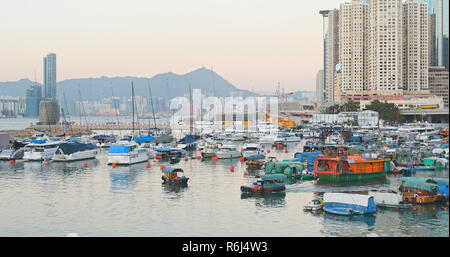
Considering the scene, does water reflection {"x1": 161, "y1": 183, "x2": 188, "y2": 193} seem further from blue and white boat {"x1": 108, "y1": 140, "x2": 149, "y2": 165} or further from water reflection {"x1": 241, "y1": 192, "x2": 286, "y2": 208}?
blue and white boat {"x1": 108, "y1": 140, "x2": 149, "y2": 165}

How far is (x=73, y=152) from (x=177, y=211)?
81.4 ft

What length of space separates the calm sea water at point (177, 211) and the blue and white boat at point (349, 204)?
482 mm

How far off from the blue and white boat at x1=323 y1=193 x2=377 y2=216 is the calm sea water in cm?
48

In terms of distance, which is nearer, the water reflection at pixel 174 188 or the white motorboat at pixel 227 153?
the water reflection at pixel 174 188

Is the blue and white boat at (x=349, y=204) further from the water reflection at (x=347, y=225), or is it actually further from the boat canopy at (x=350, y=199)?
the water reflection at (x=347, y=225)

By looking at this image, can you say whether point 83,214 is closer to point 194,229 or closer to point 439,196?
point 194,229

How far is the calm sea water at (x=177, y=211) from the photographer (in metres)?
18.3

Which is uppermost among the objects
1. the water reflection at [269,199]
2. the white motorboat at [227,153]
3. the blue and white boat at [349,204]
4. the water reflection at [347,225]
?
the white motorboat at [227,153]

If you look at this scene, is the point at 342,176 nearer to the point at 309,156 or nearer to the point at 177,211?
the point at 309,156

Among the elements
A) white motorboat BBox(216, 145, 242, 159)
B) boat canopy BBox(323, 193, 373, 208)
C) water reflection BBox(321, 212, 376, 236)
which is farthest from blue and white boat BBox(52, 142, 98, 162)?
water reflection BBox(321, 212, 376, 236)

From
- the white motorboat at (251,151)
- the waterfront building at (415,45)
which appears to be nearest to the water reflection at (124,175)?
the white motorboat at (251,151)

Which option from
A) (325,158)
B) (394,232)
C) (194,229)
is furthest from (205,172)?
(394,232)

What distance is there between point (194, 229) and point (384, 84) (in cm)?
11305

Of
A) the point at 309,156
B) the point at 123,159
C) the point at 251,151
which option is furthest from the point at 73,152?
the point at 309,156
